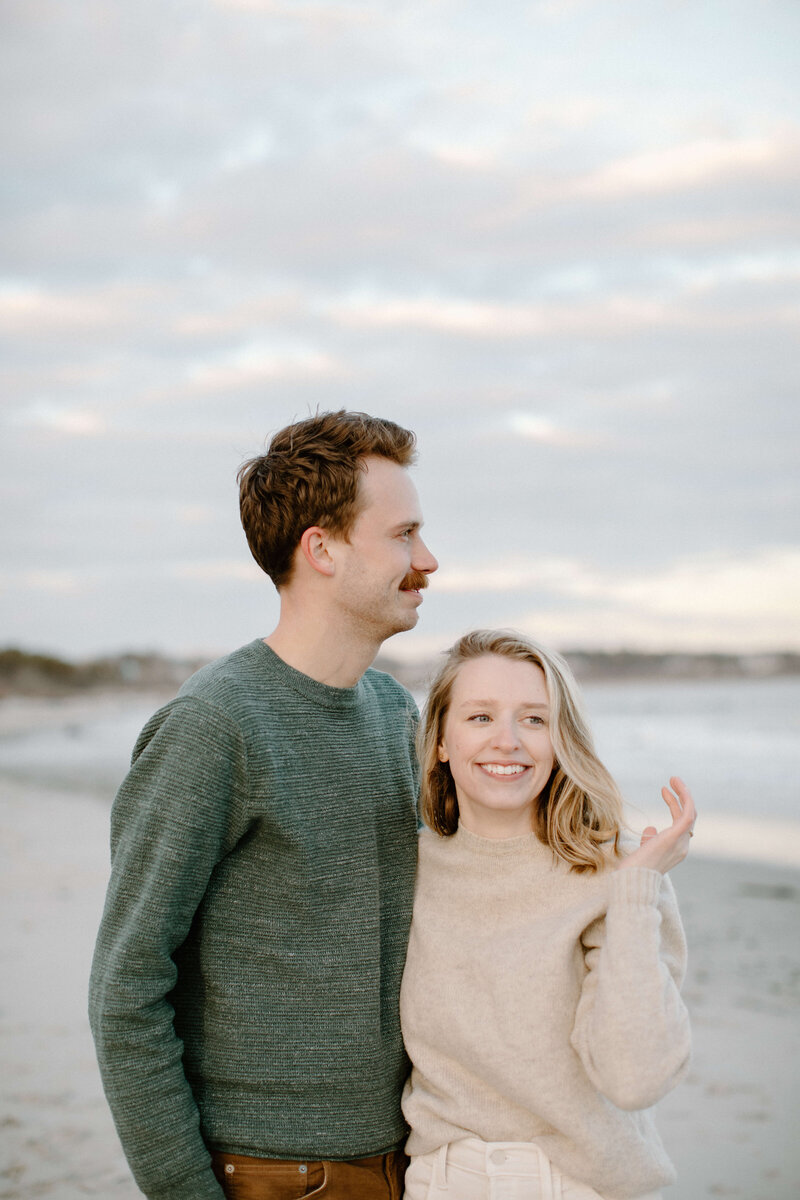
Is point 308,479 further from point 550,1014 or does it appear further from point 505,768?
point 550,1014

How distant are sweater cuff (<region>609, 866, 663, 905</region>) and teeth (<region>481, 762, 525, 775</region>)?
0.33m

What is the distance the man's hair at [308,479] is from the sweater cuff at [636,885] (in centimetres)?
95

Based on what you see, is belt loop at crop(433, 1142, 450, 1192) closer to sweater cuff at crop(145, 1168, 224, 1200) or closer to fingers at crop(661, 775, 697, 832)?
sweater cuff at crop(145, 1168, 224, 1200)

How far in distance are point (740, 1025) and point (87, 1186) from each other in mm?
3274

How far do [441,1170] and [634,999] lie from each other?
1.81ft

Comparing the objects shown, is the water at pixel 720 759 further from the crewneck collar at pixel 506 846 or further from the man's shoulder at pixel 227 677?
the man's shoulder at pixel 227 677

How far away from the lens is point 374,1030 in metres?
2.21

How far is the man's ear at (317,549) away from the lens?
243 cm

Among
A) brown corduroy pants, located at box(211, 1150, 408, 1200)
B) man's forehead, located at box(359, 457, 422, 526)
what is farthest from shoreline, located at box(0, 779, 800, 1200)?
man's forehead, located at box(359, 457, 422, 526)

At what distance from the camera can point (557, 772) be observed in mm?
2406

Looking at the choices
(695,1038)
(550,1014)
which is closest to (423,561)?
(550,1014)

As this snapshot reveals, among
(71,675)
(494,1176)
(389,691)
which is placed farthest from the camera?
(71,675)

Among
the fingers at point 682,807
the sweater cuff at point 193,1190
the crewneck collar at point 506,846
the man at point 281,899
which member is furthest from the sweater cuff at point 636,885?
the sweater cuff at point 193,1190

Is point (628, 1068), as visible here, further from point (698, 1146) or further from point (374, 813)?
point (698, 1146)
